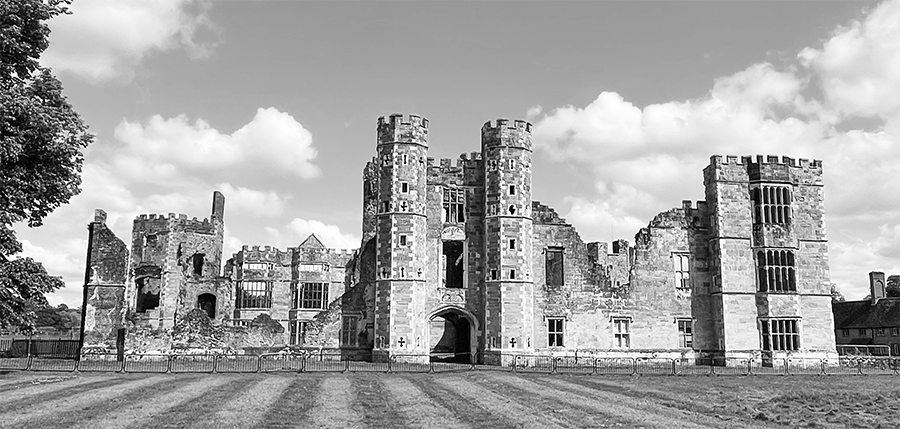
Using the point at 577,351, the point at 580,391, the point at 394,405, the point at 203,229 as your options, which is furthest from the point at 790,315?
the point at 203,229

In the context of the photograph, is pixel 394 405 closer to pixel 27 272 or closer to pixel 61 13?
pixel 27 272

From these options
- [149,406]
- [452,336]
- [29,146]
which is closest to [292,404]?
[149,406]

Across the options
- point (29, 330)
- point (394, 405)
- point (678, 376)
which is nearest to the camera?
point (394, 405)

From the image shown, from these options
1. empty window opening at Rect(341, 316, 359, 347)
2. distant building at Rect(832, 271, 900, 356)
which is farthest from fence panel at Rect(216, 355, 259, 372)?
distant building at Rect(832, 271, 900, 356)

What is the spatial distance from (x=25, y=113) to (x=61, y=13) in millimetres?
4212

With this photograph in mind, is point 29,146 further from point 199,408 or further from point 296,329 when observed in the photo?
point 296,329

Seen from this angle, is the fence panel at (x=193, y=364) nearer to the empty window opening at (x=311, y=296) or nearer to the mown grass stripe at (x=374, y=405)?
the mown grass stripe at (x=374, y=405)

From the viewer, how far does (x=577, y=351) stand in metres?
42.7

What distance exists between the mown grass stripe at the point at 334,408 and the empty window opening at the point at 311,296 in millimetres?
37684

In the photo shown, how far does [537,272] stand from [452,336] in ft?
33.7

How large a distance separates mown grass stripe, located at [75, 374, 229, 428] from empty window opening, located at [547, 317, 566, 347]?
2149 centimetres

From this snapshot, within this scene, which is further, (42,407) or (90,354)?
(90,354)

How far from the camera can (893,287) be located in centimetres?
9344

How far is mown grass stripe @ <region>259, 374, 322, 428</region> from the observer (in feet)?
54.4
